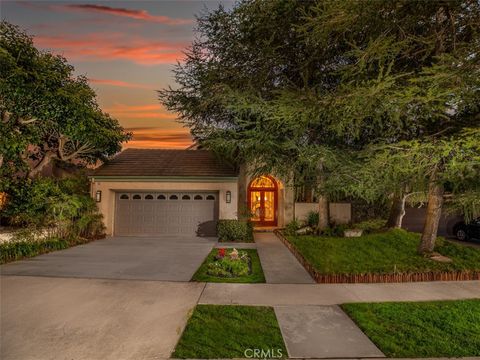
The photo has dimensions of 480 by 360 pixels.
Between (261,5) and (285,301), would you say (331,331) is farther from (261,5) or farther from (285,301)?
(261,5)

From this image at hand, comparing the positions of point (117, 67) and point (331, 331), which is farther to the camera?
point (117, 67)

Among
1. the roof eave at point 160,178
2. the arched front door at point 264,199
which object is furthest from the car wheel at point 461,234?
the roof eave at point 160,178

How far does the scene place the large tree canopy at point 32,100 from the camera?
9.87 m

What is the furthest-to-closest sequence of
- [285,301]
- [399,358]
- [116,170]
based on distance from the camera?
1. [116,170]
2. [285,301]
3. [399,358]

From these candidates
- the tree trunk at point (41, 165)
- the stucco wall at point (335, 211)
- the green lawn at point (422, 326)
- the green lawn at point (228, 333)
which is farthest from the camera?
the stucco wall at point (335, 211)

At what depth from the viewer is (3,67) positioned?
31.6 feet

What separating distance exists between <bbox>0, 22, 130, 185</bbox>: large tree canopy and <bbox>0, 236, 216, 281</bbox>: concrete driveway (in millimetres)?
3833

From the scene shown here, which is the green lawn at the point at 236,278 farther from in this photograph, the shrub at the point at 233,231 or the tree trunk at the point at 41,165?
the tree trunk at the point at 41,165

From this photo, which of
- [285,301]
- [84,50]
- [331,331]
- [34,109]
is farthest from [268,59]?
[331,331]

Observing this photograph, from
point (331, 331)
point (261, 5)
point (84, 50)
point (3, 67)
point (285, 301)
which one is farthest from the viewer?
point (84, 50)

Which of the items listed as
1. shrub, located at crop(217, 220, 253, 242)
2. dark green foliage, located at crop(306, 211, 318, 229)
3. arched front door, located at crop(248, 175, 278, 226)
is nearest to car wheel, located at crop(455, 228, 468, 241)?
dark green foliage, located at crop(306, 211, 318, 229)

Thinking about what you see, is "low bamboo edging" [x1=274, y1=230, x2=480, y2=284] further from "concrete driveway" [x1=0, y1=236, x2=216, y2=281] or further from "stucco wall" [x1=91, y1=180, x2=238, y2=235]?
"stucco wall" [x1=91, y1=180, x2=238, y2=235]

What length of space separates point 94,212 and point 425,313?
539 inches

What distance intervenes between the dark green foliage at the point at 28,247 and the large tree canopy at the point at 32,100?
2.49 meters
